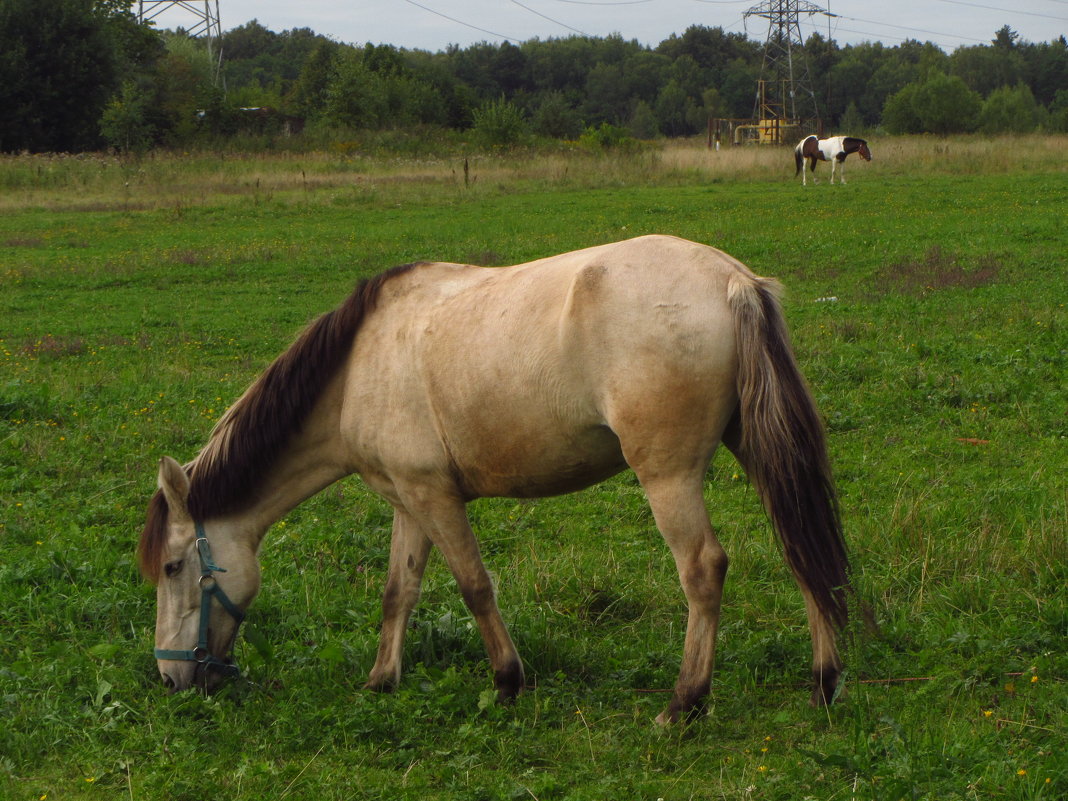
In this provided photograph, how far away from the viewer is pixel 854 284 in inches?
447

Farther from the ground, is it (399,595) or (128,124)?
(128,124)

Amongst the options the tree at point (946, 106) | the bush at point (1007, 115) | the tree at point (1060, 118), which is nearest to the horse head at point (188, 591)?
the tree at point (1060, 118)

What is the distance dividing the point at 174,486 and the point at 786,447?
90.7 inches

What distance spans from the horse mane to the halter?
0.15 meters

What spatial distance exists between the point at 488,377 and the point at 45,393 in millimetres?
5257

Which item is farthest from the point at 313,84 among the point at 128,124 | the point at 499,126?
the point at 499,126

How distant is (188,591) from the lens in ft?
12.9

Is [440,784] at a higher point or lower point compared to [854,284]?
A: lower

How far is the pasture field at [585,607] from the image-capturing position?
319 centimetres

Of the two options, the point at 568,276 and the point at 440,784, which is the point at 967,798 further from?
the point at 568,276

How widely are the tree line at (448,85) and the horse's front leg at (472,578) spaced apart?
27956 millimetres

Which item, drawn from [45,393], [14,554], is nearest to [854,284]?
[45,393]

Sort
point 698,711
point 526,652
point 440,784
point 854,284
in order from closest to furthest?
1. point 440,784
2. point 698,711
3. point 526,652
4. point 854,284

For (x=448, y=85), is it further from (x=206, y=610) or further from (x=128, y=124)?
(x=206, y=610)
